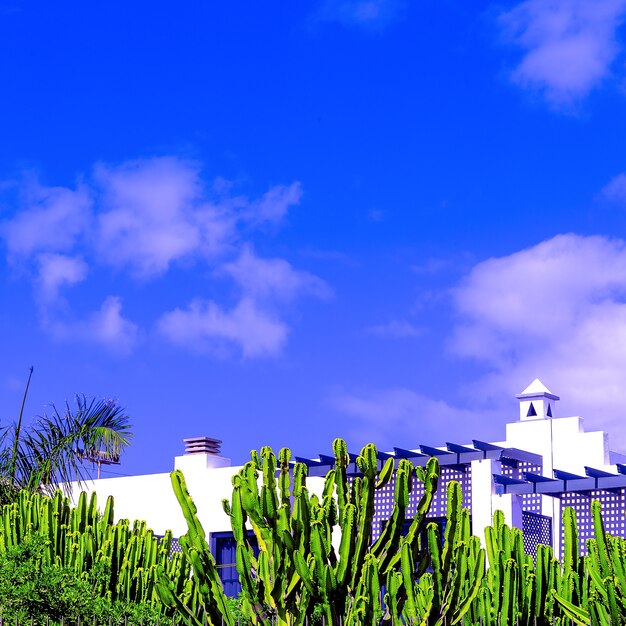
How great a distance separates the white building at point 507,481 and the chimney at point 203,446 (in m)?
0.02

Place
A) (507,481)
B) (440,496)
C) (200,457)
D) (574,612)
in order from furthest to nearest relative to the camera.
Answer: (200,457) → (440,496) → (507,481) → (574,612)

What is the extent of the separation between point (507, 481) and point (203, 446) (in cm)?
739

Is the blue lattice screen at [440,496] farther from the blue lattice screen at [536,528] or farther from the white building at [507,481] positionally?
the blue lattice screen at [536,528]

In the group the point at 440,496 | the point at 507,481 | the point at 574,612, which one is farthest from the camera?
the point at 440,496

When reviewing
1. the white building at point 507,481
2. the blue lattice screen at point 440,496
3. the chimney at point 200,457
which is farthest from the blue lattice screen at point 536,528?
the chimney at point 200,457

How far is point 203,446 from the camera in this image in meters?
25.5

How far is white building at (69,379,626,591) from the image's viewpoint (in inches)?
801

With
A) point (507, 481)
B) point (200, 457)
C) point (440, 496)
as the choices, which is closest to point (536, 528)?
point (507, 481)

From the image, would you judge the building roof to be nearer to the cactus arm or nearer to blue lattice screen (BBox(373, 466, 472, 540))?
blue lattice screen (BBox(373, 466, 472, 540))

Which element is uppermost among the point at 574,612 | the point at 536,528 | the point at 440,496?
the point at 440,496

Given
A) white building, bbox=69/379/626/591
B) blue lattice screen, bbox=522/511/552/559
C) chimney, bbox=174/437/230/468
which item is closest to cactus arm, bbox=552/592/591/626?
white building, bbox=69/379/626/591

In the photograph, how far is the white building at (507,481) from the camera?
2034 centimetres

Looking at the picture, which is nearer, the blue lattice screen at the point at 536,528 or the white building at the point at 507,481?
the white building at the point at 507,481

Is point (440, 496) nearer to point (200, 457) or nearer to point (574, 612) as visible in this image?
point (200, 457)
